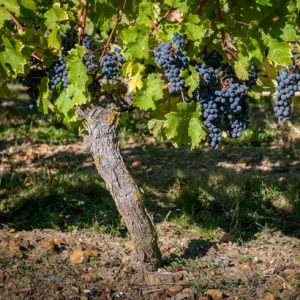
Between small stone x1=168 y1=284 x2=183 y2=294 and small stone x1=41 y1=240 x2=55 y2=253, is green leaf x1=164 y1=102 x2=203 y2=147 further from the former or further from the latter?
small stone x1=41 y1=240 x2=55 y2=253

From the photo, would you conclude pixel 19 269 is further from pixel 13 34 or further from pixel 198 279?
pixel 13 34

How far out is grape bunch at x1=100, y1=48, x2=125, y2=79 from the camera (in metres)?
3.82

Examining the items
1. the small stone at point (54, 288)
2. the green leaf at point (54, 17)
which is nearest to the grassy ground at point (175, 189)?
the small stone at point (54, 288)

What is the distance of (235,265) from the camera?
4.49 metres

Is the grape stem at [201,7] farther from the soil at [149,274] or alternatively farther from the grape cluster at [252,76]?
the soil at [149,274]

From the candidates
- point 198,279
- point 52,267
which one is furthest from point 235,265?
point 52,267

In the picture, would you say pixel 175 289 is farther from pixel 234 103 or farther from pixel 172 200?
pixel 172 200

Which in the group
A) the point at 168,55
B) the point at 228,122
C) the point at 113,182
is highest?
the point at 168,55

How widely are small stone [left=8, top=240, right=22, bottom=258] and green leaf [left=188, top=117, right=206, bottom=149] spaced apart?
1.72 meters

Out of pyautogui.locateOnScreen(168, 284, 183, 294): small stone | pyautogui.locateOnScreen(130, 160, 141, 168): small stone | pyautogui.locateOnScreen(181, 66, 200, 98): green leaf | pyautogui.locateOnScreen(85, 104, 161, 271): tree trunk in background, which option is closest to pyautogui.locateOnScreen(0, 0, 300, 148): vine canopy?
pyautogui.locateOnScreen(181, 66, 200, 98): green leaf

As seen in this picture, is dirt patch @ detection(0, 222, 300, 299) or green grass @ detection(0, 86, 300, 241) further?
green grass @ detection(0, 86, 300, 241)

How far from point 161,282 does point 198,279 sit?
269 mm

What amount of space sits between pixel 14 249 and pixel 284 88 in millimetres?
2350

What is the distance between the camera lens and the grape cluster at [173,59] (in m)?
3.51
